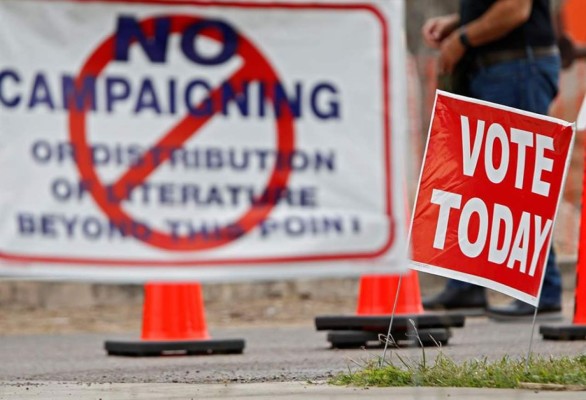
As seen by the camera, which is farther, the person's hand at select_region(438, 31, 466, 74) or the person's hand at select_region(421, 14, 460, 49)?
the person's hand at select_region(421, 14, 460, 49)

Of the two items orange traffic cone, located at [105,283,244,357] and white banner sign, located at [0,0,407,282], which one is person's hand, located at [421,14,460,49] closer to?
orange traffic cone, located at [105,283,244,357]

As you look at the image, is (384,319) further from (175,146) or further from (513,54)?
(175,146)

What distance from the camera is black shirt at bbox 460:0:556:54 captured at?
892 cm

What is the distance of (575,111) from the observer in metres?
15.4

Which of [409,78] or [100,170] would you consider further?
[409,78]

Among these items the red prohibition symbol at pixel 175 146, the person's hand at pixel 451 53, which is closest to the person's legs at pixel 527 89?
the person's hand at pixel 451 53

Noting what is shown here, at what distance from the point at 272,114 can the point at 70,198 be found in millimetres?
469

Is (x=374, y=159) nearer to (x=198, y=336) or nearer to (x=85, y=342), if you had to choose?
(x=198, y=336)

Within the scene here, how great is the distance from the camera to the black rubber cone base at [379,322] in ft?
25.0

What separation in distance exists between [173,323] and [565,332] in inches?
66.8

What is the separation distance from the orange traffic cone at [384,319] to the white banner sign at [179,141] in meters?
3.66

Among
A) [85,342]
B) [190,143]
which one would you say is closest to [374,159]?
[190,143]

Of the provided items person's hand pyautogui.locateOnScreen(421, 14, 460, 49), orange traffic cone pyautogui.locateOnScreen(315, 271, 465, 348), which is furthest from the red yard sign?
person's hand pyautogui.locateOnScreen(421, 14, 460, 49)

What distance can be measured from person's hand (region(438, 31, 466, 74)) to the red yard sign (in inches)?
115
